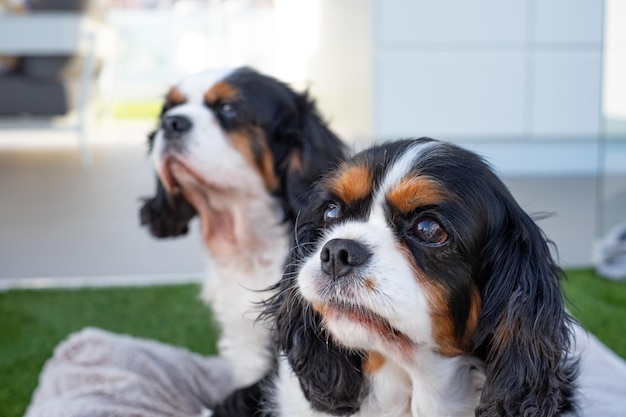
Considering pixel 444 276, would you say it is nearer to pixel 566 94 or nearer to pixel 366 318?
pixel 366 318

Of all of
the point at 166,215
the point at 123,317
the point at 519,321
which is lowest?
the point at 123,317

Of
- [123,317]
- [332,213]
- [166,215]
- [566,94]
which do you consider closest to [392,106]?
[566,94]

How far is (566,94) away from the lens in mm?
6617

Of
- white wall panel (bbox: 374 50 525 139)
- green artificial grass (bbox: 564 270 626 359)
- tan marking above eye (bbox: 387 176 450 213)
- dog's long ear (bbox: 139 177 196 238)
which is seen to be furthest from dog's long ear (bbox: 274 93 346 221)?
white wall panel (bbox: 374 50 525 139)

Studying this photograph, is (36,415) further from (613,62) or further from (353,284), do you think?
(613,62)

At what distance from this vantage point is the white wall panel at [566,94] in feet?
21.4

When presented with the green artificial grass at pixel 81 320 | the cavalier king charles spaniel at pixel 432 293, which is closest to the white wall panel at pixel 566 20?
the green artificial grass at pixel 81 320

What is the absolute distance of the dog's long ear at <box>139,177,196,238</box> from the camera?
2.82m

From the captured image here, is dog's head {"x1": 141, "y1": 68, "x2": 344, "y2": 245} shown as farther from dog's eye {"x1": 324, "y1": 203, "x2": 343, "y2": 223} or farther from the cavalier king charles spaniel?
the cavalier king charles spaniel

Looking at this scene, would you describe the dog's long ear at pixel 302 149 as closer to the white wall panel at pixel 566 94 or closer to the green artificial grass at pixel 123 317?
the green artificial grass at pixel 123 317

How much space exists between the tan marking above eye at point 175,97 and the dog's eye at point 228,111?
0.18 meters

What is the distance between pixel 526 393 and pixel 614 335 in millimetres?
1845

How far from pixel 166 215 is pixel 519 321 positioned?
1.58 m

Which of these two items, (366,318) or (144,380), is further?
(144,380)
